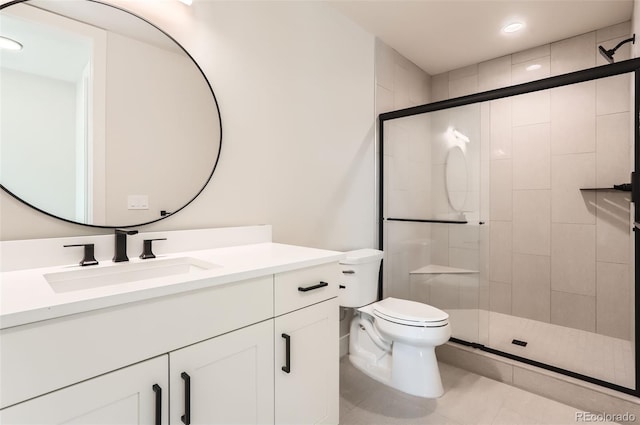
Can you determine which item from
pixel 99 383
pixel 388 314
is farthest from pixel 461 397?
pixel 99 383

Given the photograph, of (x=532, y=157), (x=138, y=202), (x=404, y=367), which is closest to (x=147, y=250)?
(x=138, y=202)

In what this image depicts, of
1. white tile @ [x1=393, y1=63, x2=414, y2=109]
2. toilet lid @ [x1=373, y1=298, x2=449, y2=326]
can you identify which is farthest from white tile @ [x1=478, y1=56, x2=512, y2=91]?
toilet lid @ [x1=373, y1=298, x2=449, y2=326]

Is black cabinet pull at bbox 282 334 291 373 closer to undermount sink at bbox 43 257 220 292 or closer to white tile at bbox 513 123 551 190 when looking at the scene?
undermount sink at bbox 43 257 220 292

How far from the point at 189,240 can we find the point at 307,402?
83cm

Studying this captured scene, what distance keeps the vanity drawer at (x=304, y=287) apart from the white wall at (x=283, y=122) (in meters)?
0.58

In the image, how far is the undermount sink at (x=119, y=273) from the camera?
3.52ft

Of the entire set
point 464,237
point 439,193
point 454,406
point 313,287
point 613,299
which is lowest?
point 454,406

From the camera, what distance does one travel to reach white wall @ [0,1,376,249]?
1.54m

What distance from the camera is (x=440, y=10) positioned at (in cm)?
225

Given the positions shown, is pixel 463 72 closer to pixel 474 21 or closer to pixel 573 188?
pixel 474 21

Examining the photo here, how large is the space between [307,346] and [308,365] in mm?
78

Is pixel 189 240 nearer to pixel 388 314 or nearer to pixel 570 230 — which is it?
pixel 388 314

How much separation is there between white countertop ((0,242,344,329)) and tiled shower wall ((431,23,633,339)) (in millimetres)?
1648

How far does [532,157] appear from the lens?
2773 millimetres
